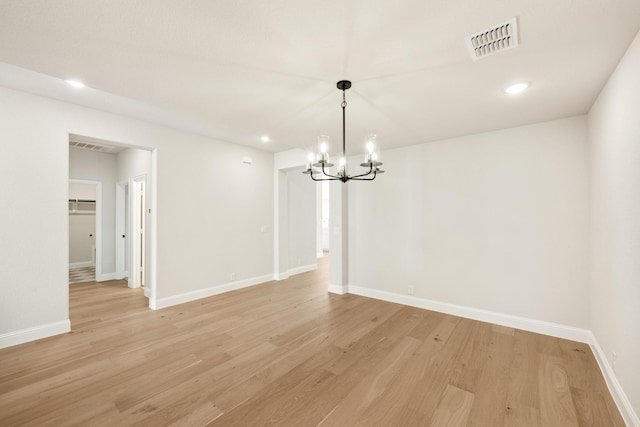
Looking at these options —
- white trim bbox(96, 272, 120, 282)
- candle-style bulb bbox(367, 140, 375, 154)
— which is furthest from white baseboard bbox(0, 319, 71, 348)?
candle-style bulb bbox(367, 140, 375, 154)

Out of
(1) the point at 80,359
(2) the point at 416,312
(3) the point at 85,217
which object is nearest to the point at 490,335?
(2) the point at 416,312

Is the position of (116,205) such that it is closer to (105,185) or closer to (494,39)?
(105,185)

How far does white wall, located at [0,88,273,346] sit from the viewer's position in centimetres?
294

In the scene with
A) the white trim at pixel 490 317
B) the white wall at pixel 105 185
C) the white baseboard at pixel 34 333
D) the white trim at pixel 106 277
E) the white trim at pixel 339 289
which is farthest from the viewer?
the white trim at pixel 106 277

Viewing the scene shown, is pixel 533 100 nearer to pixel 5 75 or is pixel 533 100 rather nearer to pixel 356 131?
pixel 356 131

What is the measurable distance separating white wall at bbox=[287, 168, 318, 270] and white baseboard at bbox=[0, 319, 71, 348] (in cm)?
398

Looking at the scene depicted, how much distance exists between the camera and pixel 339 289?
4.95 metres

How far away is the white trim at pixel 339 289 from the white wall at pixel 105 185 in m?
5.12

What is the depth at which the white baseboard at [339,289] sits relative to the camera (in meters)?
4.93

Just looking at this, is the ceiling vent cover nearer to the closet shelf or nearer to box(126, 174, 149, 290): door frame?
box(126, 174, 149, 290): door frame

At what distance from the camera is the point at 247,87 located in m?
2.46

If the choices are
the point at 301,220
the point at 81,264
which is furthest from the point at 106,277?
the point at 301,220

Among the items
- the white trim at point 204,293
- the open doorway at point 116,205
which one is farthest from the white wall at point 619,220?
the open doorway at point 116,205

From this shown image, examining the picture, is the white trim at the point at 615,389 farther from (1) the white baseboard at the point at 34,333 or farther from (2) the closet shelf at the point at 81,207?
(2) the closet shelf at the point at 81,207
